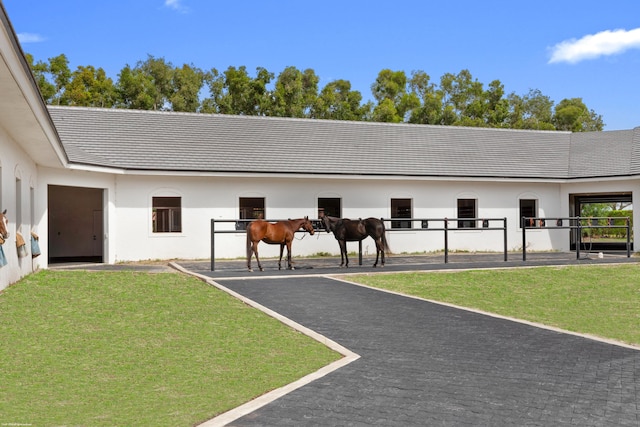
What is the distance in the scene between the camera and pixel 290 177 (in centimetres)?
2384

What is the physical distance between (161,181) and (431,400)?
17.9m

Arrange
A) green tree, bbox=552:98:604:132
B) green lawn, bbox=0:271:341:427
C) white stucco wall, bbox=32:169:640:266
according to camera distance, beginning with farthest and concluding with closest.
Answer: green tree, bbox=552:98:604:132
white stucco wall, bbox=32:169:640:266
green lawn, bbox=0:271:341:427

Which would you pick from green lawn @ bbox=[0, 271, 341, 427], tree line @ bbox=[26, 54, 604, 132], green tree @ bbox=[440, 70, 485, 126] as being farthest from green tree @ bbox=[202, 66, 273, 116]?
green lawn @ bbox=[0, 271, 341, 427]

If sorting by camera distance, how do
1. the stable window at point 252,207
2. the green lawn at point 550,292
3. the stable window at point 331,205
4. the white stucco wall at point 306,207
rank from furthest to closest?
the stable window at point 331,205 → the stable window at point 252,207 → the white stucco wall at point 306,207 → the green lawn at point 550,292

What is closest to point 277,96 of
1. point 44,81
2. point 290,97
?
point 290,97

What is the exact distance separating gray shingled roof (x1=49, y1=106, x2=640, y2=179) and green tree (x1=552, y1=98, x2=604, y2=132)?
40.6 meters

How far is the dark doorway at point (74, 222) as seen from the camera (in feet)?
84.3

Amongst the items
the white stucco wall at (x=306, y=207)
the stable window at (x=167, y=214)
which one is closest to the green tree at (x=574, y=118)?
the white stucco wall at (x=306, y=207)

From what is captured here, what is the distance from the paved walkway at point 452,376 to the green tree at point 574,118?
203 ft

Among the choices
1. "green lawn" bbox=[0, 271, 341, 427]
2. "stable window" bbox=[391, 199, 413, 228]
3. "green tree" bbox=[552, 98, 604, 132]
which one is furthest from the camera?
"green tree" bbox=[552, 98, 604, 132]

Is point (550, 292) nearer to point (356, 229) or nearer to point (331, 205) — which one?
point (356, 229)

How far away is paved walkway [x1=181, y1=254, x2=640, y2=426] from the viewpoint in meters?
5.70

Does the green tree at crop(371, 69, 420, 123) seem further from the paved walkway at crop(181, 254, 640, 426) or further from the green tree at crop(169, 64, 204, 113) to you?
the paved walkway at crop(181, 254, 640, 426)

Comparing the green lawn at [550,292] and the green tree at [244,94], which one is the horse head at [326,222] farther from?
the green tree at [244,94]
